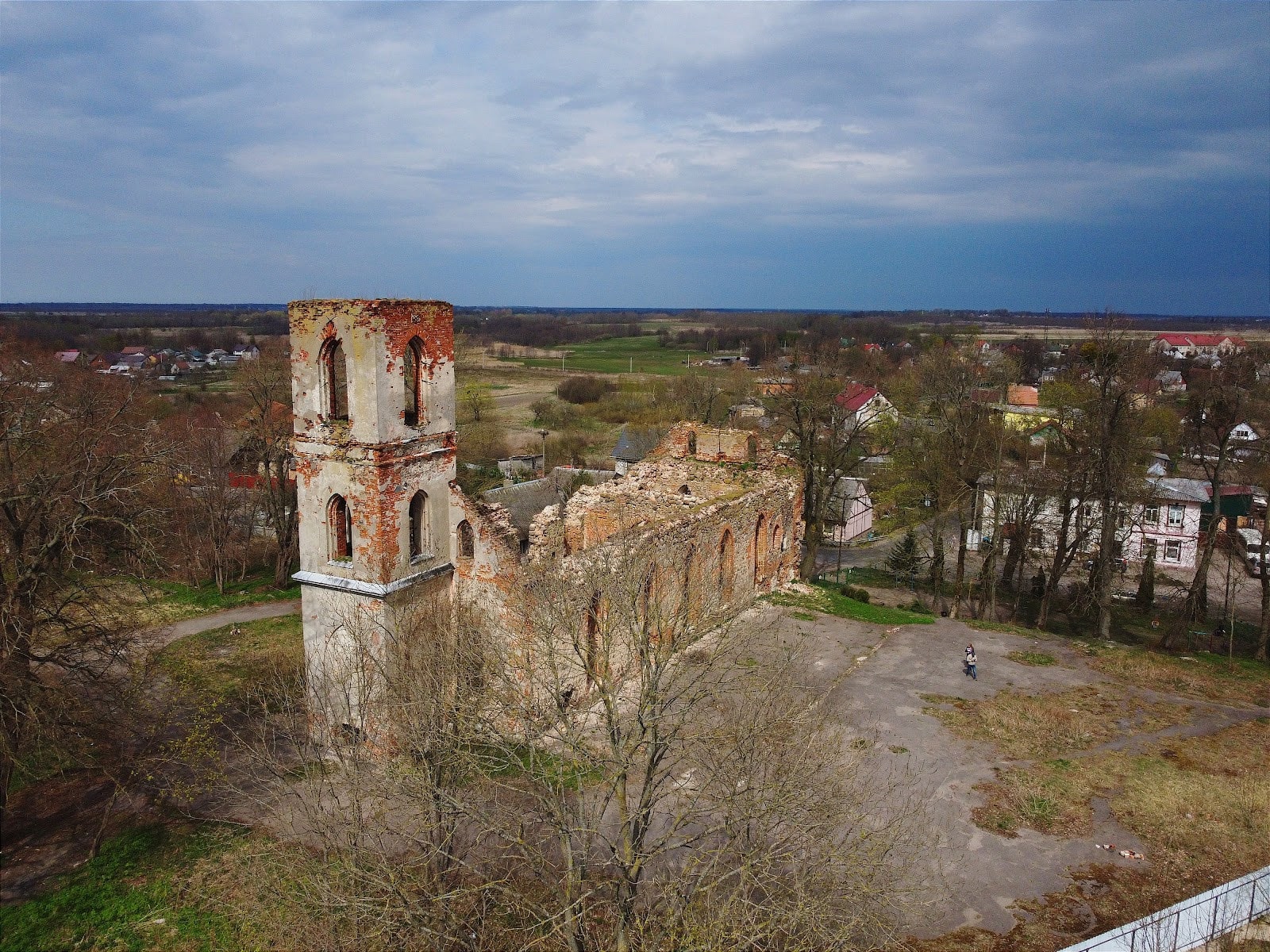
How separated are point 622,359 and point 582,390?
38963 millimetres

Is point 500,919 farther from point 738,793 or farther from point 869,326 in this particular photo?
point 869,326

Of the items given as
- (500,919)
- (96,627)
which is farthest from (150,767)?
(500,919)

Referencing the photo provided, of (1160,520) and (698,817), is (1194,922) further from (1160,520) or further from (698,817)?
(1160,520)

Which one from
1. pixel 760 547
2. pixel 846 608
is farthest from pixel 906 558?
pixel 760 547

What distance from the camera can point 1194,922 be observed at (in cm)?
1052

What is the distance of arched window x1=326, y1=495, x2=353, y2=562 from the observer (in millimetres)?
14234

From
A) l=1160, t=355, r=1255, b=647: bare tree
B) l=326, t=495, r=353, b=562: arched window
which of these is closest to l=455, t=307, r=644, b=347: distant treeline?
l=1160, t=355, r=1255, b=647: bare tree

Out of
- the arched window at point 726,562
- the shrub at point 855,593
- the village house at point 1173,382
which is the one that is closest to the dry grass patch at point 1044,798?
the arched window at point 726,562

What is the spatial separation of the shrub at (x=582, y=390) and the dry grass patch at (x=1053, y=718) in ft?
183

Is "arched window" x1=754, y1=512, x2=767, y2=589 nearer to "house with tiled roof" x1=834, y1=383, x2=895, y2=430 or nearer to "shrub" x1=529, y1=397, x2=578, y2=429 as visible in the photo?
"house with tiled roof" x1=834, y1=383, x2=895, y2=430

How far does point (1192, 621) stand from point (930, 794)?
18195 millimetres

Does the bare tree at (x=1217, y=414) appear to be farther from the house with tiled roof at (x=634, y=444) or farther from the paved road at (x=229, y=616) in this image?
the paved road at (x=229, y=616)

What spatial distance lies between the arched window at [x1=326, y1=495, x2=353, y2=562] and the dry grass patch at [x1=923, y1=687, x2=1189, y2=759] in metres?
12.1

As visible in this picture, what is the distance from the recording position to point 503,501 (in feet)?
111
